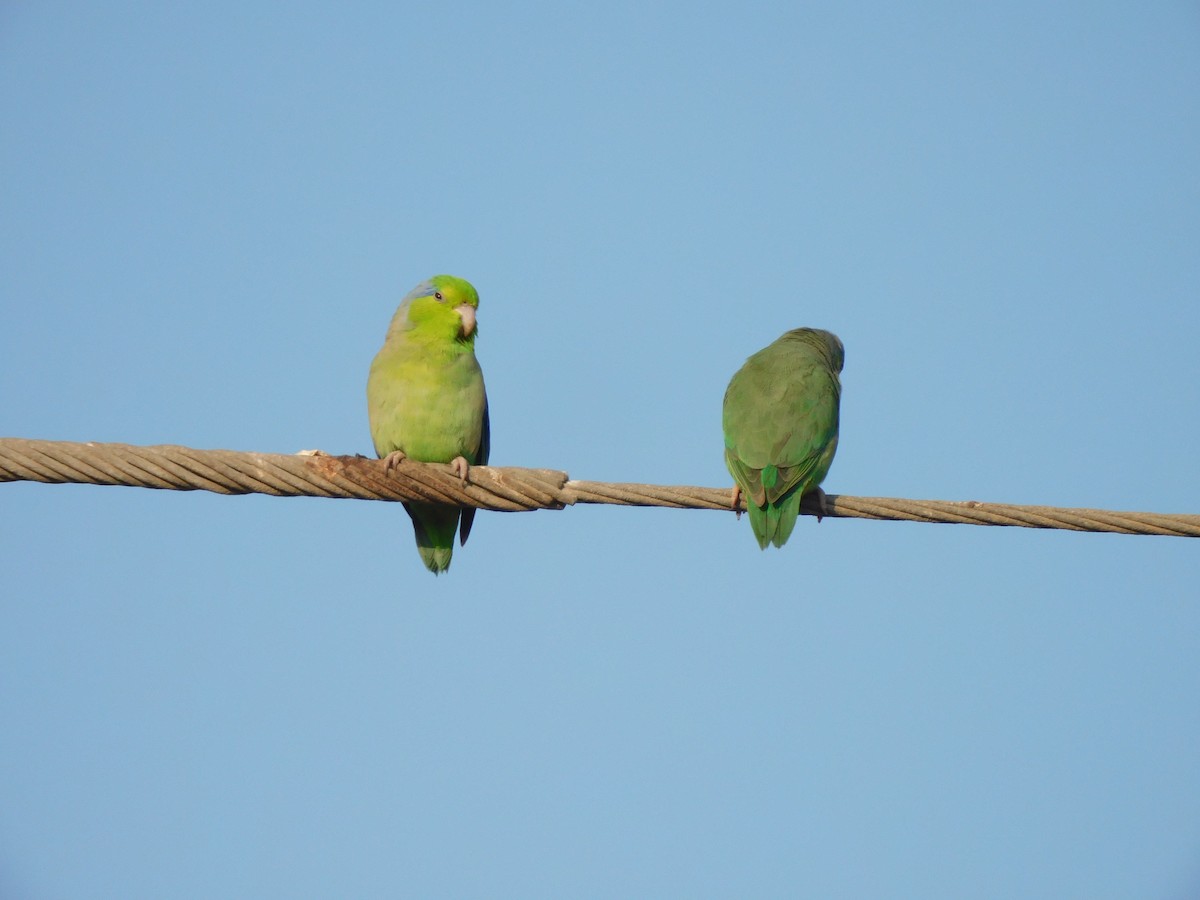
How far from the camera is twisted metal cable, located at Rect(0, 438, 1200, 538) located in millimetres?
4508

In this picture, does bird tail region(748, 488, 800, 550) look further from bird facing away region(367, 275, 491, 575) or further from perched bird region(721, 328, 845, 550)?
bird facing away region(367, 275, 491, 575)

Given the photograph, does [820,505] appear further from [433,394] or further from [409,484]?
[409,484]

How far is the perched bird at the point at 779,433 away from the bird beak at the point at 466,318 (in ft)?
5.49

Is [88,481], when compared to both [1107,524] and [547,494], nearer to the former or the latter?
[547,494]

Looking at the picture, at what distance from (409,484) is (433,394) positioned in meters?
1.44

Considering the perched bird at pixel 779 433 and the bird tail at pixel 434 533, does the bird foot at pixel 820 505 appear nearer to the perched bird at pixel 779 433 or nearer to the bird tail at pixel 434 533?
the perched bird at pixel 779 433

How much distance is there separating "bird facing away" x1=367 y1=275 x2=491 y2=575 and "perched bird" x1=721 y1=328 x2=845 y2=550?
5.19ft

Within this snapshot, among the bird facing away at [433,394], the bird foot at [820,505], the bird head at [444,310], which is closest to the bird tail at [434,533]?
the bird facing away at [433,394]

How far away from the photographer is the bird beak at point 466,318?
282 inches

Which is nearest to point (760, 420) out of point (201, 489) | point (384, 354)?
point (384, 354)

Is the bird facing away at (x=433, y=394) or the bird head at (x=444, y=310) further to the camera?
the bird head at (x=444, y=310)

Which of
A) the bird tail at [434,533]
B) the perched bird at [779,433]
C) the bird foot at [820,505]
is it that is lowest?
the bird tail at [434,533]

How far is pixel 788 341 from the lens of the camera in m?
8.77

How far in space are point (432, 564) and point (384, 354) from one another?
4.33ft
